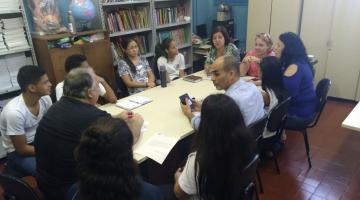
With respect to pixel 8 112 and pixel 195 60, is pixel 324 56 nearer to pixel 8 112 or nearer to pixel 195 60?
pixel 195 60

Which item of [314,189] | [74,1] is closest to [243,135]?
[314,189]

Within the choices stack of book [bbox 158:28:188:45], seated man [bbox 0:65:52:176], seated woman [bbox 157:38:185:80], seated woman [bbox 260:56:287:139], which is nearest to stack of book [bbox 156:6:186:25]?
stack of book [bbox 158:28:188:45]

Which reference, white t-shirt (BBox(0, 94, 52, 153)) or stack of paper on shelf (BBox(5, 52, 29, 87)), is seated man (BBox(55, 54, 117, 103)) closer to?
white t-shirt (BBox(0, 94, 52, 153))

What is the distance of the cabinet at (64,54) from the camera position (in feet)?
9.56

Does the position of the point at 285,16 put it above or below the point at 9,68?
above

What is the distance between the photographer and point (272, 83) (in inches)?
96.8

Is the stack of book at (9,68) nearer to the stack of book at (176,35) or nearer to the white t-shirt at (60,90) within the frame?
the white t-shirt at (60,90)

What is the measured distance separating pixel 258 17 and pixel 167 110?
2.92m

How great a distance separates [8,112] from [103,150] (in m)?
1.34

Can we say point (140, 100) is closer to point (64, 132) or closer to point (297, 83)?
point (64, 132)

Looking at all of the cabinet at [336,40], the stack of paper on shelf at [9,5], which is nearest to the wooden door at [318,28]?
the cabinet at [336,40]

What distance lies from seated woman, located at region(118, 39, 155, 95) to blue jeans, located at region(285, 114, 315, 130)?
4.91 ft

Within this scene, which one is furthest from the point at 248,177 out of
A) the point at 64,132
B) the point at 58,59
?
the point at 58,59

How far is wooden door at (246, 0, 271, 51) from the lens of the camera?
4426 mm
